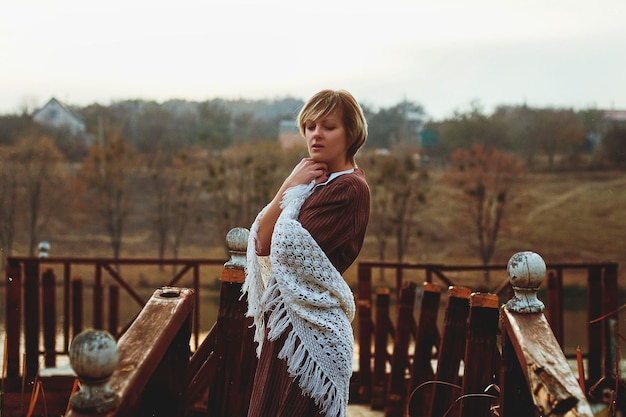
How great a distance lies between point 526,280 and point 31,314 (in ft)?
14.1

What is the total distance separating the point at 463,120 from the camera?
15.6 metres

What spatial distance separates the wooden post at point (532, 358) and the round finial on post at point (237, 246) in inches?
39.0

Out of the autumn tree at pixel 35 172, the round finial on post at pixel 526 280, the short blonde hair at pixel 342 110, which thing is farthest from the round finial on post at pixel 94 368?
the autumn tree at pixel 35 172

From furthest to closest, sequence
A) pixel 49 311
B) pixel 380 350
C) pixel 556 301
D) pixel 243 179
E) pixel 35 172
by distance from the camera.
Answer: pixel 243 179
pixel 35 172
pixel 49 311
pixel 556 301
pixel 380 350

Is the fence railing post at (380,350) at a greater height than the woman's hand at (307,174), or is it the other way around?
the woman's hand at (307,174)

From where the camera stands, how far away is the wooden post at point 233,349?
2.86 m

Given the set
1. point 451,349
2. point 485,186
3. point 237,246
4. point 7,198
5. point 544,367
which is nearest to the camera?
point 544,367

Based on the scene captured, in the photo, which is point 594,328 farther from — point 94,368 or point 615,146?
point 615,146

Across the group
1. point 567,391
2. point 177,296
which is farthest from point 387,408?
point 567,391

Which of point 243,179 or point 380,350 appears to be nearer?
point 380,350

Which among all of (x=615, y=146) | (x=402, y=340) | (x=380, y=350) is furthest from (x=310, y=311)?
(x=615, y=146)

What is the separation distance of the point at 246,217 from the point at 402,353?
10596mm

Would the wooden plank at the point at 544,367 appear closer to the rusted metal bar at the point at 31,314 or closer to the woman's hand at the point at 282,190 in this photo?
the woman's hand at the point at 282,190

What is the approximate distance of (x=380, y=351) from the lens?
540 cm
